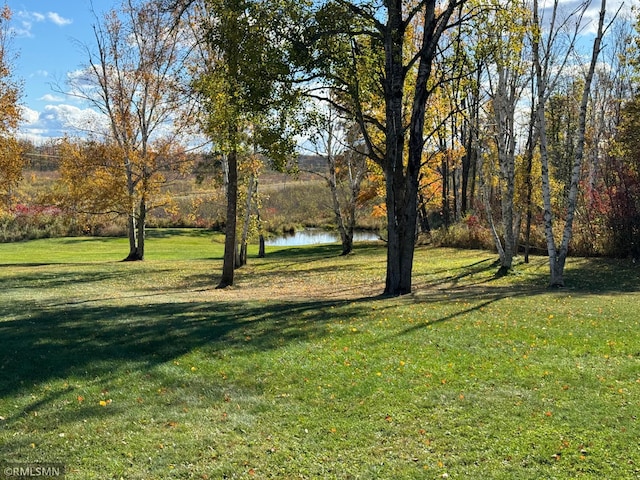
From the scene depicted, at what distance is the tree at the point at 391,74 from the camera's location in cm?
1159

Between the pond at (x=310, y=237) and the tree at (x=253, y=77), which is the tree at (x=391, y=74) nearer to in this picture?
the tree at (x=253, y=77)

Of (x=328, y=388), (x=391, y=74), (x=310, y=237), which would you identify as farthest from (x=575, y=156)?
(x=310, y=237)

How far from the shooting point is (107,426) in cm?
506

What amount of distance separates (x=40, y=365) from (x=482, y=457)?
219 inches

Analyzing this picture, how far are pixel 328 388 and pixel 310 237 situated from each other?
42665 millimetres

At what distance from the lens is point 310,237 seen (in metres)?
48.7

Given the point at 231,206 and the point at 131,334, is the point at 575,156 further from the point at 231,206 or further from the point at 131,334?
the point at 131,334

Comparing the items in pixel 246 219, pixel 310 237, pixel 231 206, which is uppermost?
pixel 231 206

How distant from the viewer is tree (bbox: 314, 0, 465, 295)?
11.6m

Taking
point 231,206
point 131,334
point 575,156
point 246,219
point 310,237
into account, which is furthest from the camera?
point 310,237

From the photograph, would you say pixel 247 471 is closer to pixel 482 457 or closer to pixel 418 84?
pixel 482 457

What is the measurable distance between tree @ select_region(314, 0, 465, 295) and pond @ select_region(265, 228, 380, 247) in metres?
30.8

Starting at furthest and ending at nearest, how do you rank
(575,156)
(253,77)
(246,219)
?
(246,219) → (575,156) → (253,77)

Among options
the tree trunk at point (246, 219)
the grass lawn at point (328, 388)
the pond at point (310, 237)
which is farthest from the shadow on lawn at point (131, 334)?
the pond at point (310, 237)
